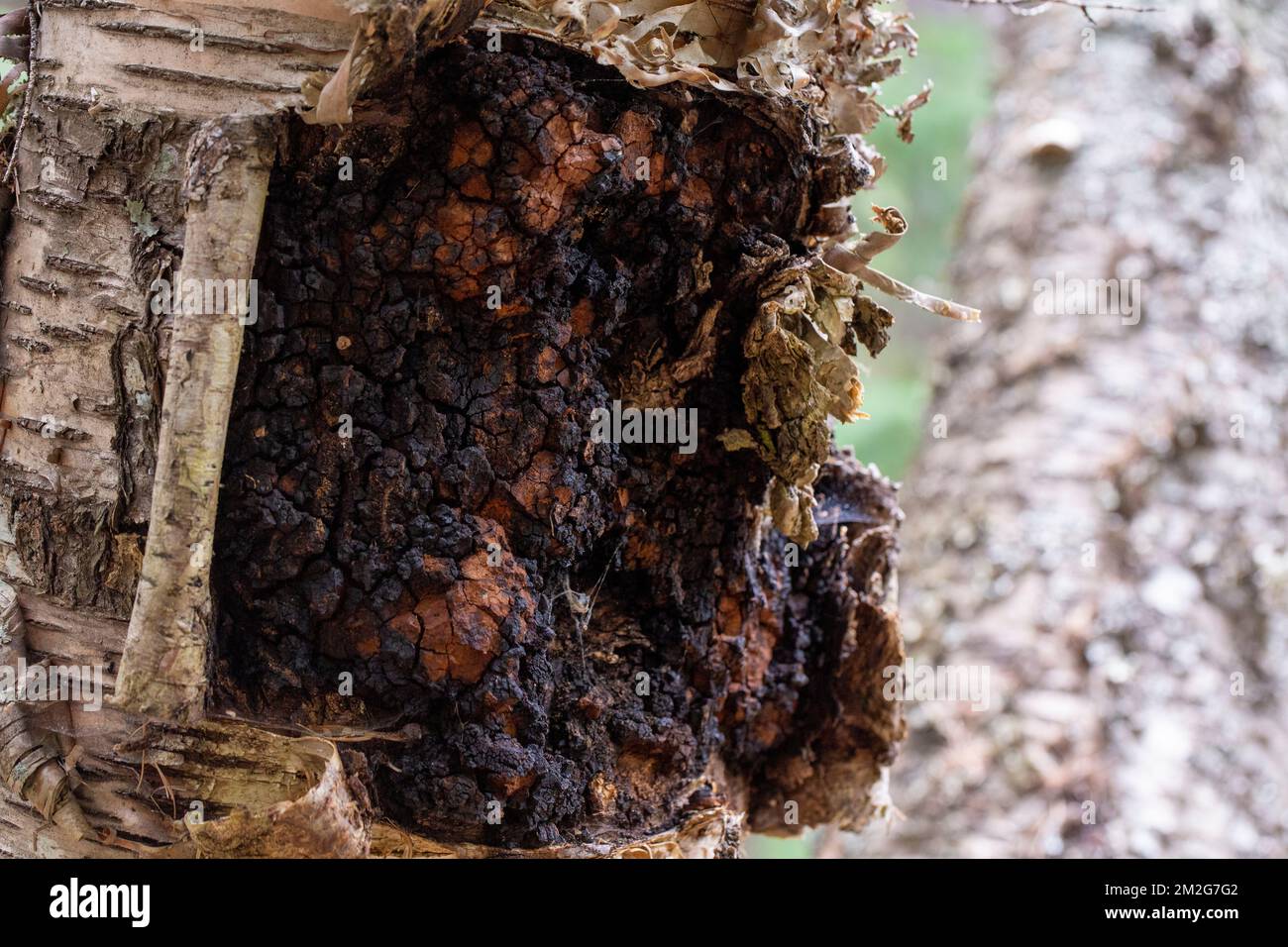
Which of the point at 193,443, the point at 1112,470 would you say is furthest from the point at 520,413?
the point at 1112,470

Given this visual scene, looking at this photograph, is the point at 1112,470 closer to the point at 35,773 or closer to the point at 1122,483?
the point at 1122,483

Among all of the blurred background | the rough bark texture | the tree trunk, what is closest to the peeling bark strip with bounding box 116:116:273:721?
the tree trunk

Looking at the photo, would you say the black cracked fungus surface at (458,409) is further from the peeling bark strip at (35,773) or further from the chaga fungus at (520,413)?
the peeling bark strip at (35,773)

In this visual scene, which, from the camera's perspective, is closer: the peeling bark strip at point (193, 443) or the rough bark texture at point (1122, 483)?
the peeling bark strip at point (193, 443)

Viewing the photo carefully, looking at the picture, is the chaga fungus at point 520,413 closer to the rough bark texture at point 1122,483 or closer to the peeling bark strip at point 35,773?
the peeling bark strip at point 35,773

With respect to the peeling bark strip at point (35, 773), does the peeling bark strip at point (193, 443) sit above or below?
above

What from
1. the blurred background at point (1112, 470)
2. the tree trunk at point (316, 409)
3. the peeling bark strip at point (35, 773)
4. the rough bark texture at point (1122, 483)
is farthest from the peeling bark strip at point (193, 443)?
the rough bark texture at point (1122, 483)

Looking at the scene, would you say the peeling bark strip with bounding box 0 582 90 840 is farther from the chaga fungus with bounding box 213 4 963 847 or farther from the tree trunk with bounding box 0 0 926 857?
the chaga fungus with bounding box 213 4 963 847

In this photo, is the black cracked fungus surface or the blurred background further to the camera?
the blurred background
